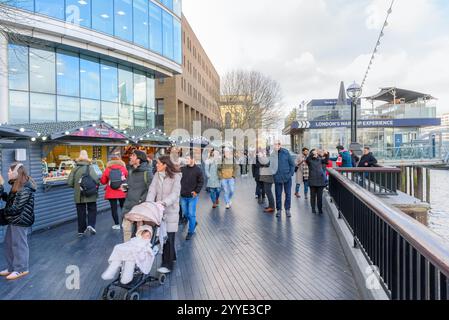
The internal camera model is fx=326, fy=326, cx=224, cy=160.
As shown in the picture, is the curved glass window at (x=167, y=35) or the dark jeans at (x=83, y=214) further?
the curved glass window at (x=167, y=35)

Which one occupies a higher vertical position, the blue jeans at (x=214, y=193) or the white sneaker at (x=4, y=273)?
the blue jeans at (x=214, y=193)

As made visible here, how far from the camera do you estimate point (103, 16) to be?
19828 mm

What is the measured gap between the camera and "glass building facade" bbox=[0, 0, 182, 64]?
57.6 feet

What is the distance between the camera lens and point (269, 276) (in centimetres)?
476

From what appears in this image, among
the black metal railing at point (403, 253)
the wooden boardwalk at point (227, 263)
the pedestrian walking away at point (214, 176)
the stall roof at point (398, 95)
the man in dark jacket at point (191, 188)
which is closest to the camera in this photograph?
the black metal railing at point (403, 253)

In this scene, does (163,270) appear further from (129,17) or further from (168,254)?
(129,17)

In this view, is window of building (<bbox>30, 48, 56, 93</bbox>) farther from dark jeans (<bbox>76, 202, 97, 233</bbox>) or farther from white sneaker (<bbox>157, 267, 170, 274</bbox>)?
white sneaker (<bbox>157, 267, 170, 274</bbox>)

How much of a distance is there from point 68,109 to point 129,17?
7.62 meters

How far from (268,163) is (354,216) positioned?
425 centimetres

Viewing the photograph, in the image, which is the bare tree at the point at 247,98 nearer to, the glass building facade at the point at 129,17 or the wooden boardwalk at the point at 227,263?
the glass building facade at the point at 129,17

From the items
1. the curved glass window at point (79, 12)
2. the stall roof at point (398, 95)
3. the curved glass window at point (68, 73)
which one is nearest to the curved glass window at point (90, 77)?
the curved glass window at point (68, 73)

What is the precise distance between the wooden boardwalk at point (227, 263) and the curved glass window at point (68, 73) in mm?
12974

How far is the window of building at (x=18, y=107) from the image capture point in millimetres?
16531
